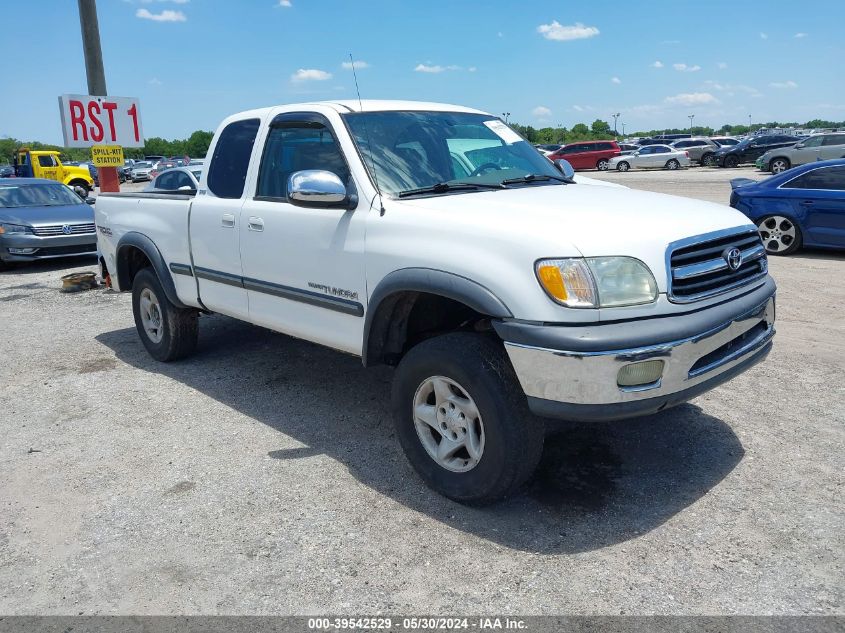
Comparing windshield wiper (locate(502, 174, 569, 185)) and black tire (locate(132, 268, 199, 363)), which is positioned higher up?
windshield wiper (locate(502, 174, 569, 185))

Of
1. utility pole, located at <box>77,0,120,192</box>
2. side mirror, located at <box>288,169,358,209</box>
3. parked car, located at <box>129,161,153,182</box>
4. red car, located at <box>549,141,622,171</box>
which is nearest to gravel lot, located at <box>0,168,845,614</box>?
side mirror, located at <box>288,169,358,209</box>

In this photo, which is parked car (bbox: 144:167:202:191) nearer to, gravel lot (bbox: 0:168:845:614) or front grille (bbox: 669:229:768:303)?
gravel lot (bbox: 0:168:845:614)

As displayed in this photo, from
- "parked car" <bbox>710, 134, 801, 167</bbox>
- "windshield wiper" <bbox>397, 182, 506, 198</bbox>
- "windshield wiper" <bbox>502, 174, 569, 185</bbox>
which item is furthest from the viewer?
"parked car" <bbox>710, 134, 801, 167</bbox>

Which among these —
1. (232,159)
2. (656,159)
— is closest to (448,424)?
(232,159)

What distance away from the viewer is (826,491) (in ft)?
12.0

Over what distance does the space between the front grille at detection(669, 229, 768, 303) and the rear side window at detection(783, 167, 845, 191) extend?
23.3 feet

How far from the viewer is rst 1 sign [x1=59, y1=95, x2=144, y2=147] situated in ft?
37.5

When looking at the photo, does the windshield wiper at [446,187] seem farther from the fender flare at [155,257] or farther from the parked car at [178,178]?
the parked car at [178,178]

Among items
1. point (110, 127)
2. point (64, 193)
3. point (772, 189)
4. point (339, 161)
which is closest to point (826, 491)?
point (339, 161)

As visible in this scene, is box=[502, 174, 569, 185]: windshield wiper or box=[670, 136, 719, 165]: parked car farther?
box=[670, 136, 719, 165]: parked car

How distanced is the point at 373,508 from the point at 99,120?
10423mm

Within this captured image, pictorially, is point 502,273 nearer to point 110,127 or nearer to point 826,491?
point 826,491

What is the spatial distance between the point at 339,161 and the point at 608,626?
286 cm

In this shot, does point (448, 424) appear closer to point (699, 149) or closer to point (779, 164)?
point (779, 164)
